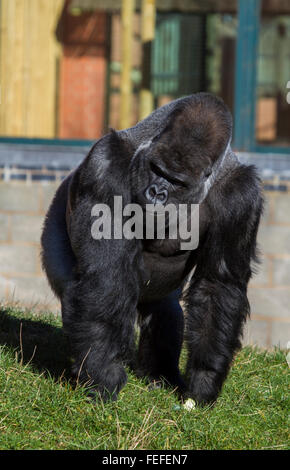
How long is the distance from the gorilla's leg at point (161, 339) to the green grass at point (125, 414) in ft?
0.40

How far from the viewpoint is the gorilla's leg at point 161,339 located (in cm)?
409

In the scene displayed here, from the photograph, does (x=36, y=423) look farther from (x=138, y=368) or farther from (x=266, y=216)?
(x=266, y=216)

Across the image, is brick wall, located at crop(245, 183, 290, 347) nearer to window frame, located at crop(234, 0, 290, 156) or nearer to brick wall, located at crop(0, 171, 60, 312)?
window frame, located at crop(234, 0, 290, 156)

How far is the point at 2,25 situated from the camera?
7.13 metres

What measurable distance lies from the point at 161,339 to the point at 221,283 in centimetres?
59

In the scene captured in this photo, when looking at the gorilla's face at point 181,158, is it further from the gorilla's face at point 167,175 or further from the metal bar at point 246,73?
the metal bar at point 246,73

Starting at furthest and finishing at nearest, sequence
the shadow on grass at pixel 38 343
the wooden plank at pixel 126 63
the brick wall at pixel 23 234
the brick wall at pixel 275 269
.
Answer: the wooden plank at pixel 126 63, the brick wall at pixel 23 234, the brick wall at pixel 275 269, the shadow on grass at pixel 38 343

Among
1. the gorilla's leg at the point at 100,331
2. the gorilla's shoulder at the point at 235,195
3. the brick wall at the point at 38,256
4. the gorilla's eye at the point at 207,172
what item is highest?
the gorilla's eye at the point at 207,172

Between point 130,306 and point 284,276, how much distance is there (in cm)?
321

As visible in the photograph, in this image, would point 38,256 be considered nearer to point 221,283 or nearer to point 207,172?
point 221,283

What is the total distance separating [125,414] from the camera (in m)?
3.45

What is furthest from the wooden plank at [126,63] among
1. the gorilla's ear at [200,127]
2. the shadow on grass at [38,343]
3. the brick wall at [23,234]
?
the gorilla's ear at [200,127]

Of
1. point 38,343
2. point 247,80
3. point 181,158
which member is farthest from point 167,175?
point 247,80
